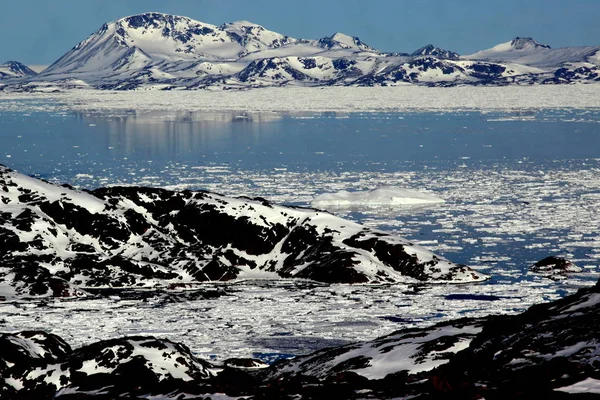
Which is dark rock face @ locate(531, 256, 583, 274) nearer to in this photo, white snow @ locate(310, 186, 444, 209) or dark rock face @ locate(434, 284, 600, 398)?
dark rock face @ locate(434, 284, 600, 398)

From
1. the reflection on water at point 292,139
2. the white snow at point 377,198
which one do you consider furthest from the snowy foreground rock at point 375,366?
the reflection on water at point 292,139

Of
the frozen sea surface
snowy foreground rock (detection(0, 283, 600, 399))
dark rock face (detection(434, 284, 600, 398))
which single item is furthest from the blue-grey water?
dark rock face (detection(434, 284, 600, 398))

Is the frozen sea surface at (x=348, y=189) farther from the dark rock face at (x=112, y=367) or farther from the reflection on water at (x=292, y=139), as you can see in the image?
the dark rock face at (x=112, y=367)

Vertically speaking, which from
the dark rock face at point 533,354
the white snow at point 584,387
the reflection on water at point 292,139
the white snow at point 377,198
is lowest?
the white snow at point 377,198

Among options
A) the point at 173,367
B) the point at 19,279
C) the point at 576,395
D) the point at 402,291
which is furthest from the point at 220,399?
the point at 19,279

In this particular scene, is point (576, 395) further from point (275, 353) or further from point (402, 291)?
point (402, 291)

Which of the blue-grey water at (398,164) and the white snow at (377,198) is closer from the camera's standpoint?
the blue-grey water at (398,164)
